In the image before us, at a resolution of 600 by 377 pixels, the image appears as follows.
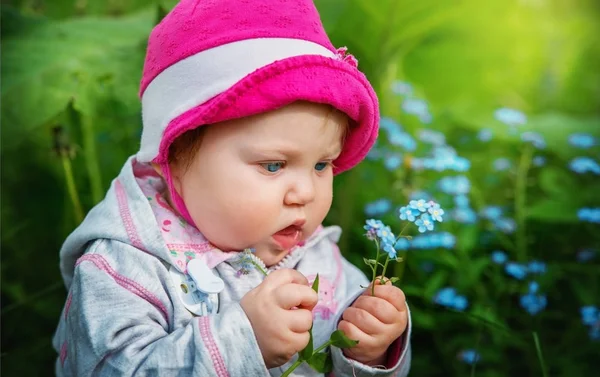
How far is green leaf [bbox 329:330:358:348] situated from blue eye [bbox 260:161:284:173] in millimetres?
363

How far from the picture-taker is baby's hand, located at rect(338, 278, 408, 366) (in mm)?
1676

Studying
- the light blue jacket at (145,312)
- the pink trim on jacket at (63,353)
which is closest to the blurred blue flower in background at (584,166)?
the light blue jacket at (145,312)

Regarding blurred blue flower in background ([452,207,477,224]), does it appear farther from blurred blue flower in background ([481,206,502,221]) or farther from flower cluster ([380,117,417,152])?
flower cluster ([380,117,417,152])

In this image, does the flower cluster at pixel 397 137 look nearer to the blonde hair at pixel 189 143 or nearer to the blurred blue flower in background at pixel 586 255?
the blurred blue flower in background at pixel 586 255

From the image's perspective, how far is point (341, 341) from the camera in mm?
1599

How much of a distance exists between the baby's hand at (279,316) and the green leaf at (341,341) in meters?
0.06

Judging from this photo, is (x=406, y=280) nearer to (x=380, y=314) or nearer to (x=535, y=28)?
(x=380, y=314)

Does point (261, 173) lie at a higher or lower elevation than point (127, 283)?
higher

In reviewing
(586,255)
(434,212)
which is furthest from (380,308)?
(586,255)

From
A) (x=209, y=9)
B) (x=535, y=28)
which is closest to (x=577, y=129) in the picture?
(x=535, y=28)

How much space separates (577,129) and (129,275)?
90.3 inches

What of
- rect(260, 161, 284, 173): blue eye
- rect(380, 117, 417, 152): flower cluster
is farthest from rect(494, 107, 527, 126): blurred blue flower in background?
rect(260, 161, 284, 173): blue eye

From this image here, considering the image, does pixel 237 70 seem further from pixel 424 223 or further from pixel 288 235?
pixel 424 223

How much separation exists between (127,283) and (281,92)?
0.52 metres
